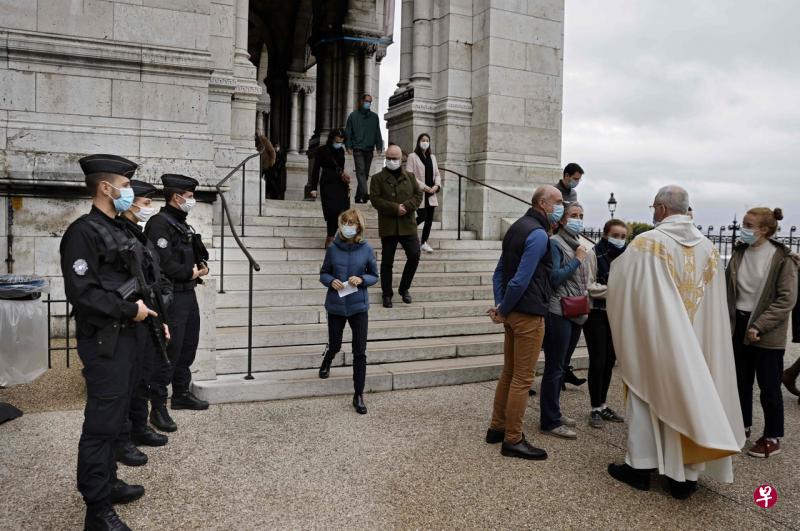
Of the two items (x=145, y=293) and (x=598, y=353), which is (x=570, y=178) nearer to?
(x=598, y=353)

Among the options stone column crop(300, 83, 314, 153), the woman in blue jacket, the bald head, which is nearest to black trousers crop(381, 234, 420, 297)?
the woman in blue jacket

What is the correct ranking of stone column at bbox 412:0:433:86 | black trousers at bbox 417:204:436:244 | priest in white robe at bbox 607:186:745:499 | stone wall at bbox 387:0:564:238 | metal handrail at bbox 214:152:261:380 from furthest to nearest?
stone column at bbox 412:0:433:86
stone wall at bbox 387:0:564:238
black trousers at bbox 417:204:436:244
metal handrail at bbox 214:152:261:380
priest in white robe at bbox 607:186:745:499

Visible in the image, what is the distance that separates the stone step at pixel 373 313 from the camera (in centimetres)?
753

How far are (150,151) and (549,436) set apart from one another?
19.3 feet

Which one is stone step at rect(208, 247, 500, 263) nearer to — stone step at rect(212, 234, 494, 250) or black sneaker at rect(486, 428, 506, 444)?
stone step at rect(212, 234, 494, 250)

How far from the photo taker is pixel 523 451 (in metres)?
4.88

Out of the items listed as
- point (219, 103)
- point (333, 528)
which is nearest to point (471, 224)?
point (219, 103)

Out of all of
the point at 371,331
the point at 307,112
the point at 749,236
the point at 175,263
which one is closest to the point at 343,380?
the point at 371,331

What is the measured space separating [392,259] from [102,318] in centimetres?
500

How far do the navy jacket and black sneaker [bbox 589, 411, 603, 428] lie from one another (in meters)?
2.16

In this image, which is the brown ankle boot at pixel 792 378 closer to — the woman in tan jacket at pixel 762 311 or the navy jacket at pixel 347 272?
the woman in tan jacket at pixel 762 311

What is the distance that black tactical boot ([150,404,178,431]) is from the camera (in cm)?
525

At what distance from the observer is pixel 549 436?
5.45 m

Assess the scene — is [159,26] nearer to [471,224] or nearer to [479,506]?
[471,224]
